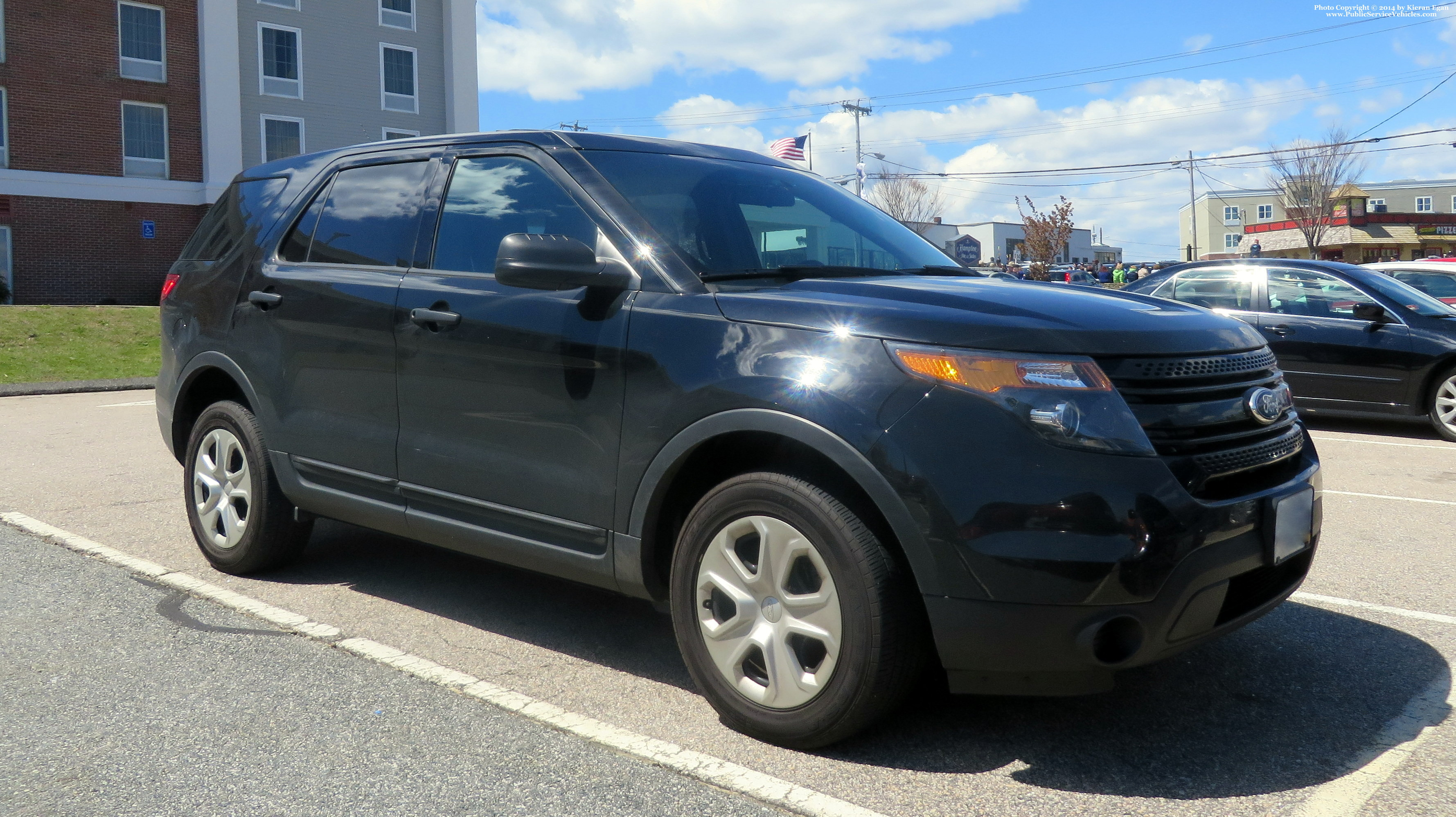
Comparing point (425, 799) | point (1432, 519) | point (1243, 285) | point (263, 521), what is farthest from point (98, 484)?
point (1243, 285)

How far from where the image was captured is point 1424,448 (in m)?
9.20

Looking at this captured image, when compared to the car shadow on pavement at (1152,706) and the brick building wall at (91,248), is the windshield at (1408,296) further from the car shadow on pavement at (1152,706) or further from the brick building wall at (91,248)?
the brick building wall at (91,248)

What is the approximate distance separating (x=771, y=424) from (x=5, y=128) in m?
34.6

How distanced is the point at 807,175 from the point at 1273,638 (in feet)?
8.08

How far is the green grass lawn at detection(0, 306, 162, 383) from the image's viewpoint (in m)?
16.6

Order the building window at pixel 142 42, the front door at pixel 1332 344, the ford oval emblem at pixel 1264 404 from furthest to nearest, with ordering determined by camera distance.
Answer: the building window at pixel 142 42, the front door at pixel 1332 344, the ford oval emblem at pixel 1264 404

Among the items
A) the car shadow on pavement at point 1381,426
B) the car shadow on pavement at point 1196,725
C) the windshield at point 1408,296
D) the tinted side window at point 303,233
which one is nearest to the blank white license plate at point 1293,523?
the car shadow on pavement at point 1196,725

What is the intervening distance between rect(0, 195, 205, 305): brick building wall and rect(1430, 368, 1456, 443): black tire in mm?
31882

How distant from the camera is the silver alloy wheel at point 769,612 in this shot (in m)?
3.00

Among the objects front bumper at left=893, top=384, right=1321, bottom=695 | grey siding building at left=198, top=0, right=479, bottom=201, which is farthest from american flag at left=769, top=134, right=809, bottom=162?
front bumper at left=893, top=384, right=1321, bottom=695

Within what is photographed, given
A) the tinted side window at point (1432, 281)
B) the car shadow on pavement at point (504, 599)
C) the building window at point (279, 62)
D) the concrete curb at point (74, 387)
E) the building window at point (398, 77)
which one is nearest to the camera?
the car shadow on pavement at point (504, 599)

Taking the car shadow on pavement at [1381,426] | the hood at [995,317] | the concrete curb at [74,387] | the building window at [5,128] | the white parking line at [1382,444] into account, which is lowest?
the white parking line at [1382,444]

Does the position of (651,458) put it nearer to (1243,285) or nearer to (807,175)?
(807,175)

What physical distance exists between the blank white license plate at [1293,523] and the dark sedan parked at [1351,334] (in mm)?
6514
